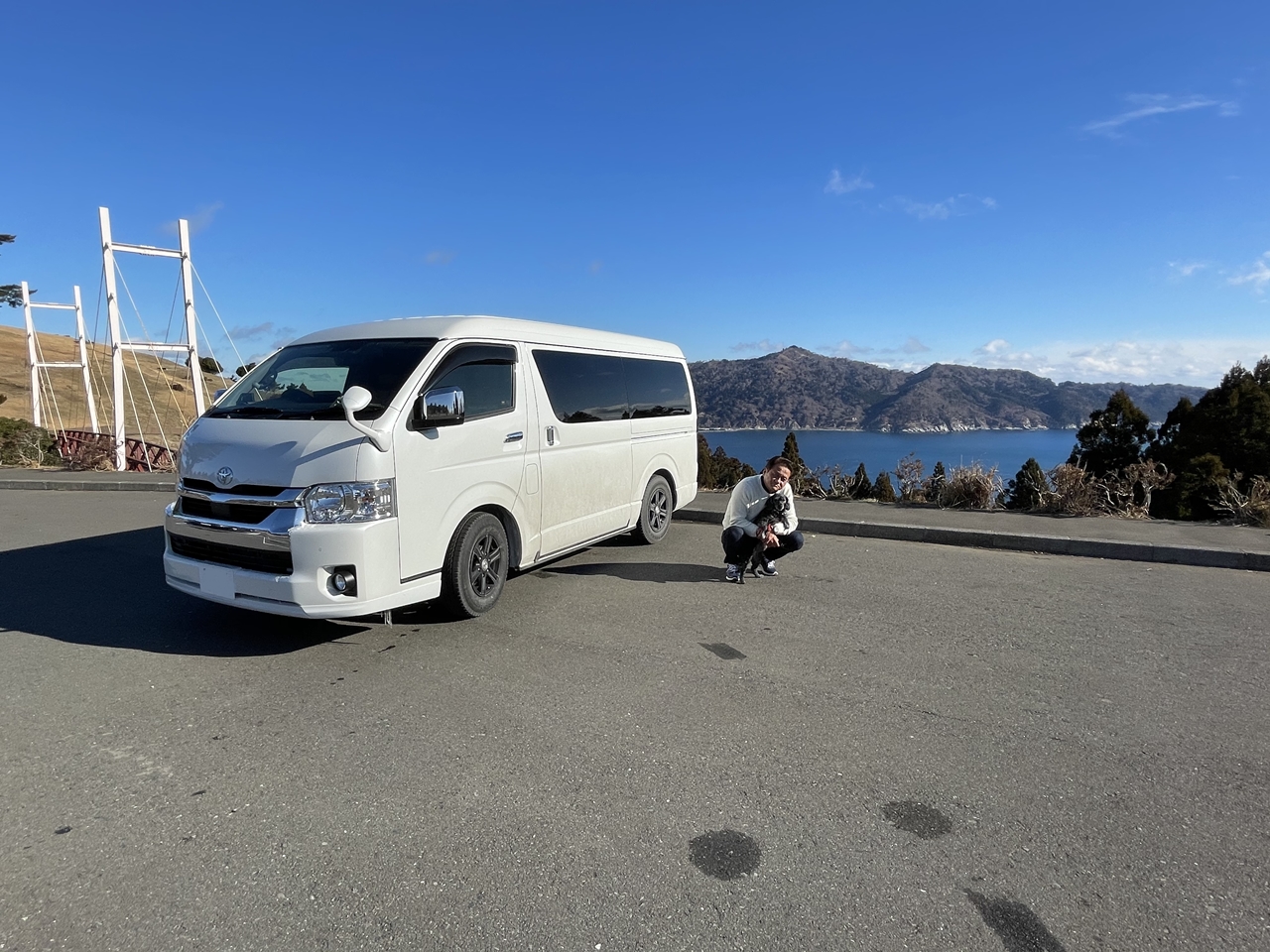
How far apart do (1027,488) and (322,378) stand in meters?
9.91

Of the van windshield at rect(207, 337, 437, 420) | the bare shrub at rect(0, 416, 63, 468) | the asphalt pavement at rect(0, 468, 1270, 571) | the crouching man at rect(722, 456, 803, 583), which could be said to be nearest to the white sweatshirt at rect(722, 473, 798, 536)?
the crouching man at rect(722, 456, 803, 583)

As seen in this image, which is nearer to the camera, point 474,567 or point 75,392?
point 474,567

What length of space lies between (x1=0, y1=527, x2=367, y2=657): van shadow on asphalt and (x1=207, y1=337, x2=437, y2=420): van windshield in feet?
5.02

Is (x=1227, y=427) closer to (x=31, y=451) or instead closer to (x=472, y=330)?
(x=472, y=330)

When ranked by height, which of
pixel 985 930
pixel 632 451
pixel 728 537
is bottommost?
pixel 985 930

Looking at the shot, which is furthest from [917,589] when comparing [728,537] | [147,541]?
[147,541]

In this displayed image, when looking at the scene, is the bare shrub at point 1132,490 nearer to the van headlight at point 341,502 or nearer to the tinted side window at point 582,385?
the tinted side window at point 582,385

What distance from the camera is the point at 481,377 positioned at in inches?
221

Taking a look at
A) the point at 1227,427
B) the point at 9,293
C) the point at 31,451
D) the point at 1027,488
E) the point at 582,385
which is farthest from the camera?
the point at 9,293

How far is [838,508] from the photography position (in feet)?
34.6

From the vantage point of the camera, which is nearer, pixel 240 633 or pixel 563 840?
pixel 563 840

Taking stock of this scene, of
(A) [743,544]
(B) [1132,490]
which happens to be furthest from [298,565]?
(B) [1132,490]

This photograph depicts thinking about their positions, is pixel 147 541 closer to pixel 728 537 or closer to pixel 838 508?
pixel 728 537

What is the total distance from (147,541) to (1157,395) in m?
76.7
